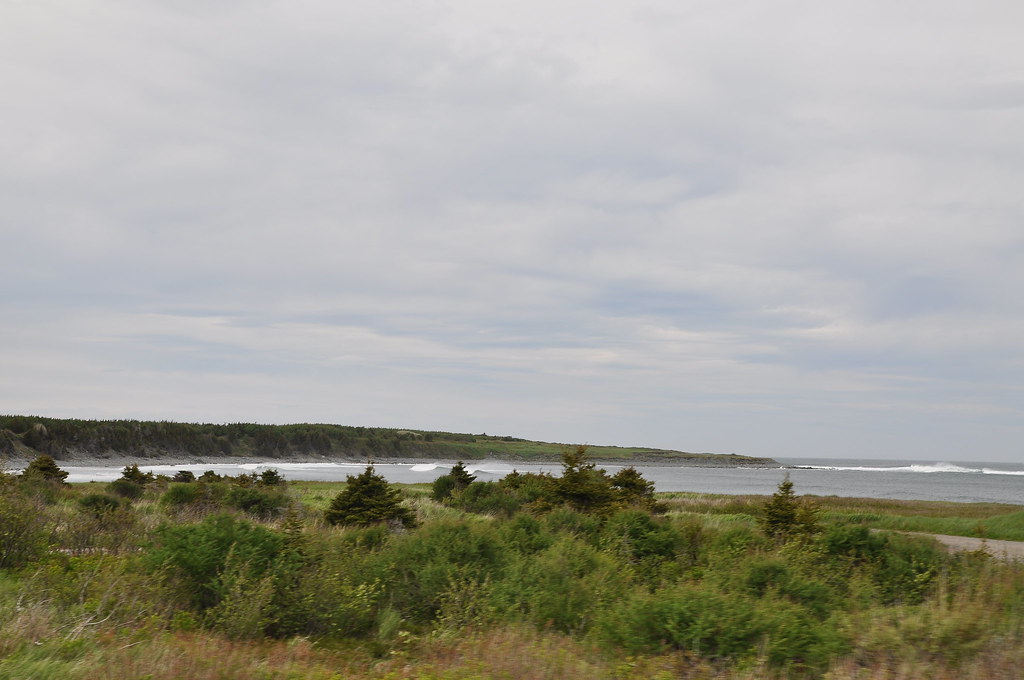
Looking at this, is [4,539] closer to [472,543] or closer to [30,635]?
[30,635]

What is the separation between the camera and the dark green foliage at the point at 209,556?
34.4 ft

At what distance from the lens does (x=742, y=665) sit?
7574 millimetres

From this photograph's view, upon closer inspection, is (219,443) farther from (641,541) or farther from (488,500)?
(641,541)

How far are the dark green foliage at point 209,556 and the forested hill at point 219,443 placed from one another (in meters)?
70.5

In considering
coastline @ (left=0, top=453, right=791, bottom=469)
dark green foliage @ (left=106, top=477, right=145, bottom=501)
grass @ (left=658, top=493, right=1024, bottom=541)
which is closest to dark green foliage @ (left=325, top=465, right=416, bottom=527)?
dark green foliage @ (left=106, top=477, right=145, bottom=501)

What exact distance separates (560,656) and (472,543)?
17.2ft

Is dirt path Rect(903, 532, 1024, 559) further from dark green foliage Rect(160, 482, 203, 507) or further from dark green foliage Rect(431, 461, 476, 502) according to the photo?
dark green foliage Rect(160, 482, 203, 507)

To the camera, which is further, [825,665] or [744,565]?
[744,565]

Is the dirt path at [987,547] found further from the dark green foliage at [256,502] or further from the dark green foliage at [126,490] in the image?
the dark green foliage at [126,490]

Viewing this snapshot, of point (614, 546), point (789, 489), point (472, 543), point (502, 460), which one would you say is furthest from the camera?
point (502, 460)

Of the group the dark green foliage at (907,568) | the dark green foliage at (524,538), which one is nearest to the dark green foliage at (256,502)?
the dark green foliage at (524,538)

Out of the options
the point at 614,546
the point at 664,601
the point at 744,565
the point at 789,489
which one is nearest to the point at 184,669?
the point at 664,601

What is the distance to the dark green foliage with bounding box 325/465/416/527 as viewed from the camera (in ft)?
68.5

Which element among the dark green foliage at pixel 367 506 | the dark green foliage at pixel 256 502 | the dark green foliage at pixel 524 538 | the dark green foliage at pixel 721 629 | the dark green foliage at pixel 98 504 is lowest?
the dark green foliage at pixel 256 502
